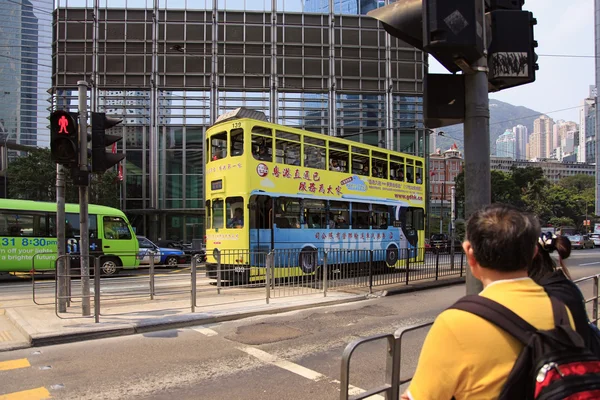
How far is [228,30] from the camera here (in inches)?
1410

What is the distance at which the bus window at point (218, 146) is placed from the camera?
539 inches

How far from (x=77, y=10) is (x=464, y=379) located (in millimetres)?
41172

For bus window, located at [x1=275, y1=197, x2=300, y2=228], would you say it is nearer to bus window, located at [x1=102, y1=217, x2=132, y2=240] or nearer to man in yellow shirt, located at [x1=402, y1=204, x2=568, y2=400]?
bus window, located at [x1=102, y1=217, x2=132, y2=240]

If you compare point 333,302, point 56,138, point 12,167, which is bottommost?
point 333,302

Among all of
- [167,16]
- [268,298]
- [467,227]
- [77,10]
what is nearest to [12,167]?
[77,10]

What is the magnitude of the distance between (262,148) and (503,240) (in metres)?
11.9

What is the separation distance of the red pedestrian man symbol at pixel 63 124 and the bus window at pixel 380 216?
38.2ft

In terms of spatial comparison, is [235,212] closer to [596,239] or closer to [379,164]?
[379,164]

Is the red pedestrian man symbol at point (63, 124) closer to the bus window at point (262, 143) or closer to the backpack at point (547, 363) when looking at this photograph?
the bus window at point (262, 143)

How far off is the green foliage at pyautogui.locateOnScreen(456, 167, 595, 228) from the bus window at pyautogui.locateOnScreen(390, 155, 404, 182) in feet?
40.7

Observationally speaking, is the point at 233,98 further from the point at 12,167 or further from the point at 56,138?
the point at 56,138

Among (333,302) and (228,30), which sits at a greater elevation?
(228,30)

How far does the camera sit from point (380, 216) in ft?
56.9

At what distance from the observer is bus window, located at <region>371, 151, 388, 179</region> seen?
1712 centimetres
